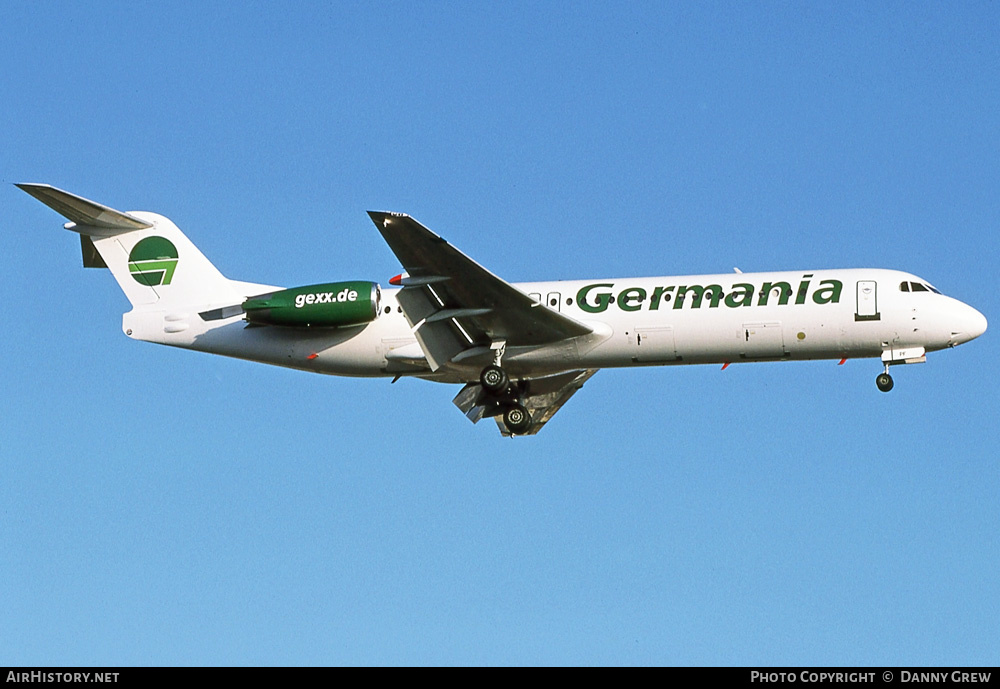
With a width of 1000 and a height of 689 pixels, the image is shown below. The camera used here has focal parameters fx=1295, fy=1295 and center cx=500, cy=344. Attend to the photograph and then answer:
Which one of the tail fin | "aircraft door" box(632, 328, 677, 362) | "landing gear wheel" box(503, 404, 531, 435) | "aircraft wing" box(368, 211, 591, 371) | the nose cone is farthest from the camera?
the tail fin

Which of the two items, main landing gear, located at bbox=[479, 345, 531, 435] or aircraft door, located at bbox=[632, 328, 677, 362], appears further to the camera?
main landing gear, located at bbox=[479, 345, 531, 435]

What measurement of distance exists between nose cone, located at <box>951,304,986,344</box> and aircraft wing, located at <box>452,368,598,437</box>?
8377mm

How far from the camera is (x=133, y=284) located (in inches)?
1201

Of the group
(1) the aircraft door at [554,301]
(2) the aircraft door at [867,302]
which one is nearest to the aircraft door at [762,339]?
(2) the aircraft door at [867,302]

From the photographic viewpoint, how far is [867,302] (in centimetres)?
2712

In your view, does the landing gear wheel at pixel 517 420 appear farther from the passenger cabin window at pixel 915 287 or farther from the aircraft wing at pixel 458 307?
the passenger cabin window at pixel 915 287

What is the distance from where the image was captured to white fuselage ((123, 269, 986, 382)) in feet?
88.8

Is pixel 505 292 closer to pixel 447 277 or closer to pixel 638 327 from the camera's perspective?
pixel 447 277

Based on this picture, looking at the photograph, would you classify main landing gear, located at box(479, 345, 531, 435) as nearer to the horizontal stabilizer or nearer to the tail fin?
the tail fin

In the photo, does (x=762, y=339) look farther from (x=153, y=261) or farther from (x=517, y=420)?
(x=153, y=261)

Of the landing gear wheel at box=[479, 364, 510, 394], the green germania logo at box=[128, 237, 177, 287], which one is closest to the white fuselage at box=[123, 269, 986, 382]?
the landing gear wheel at box=[479, 364, 510, 394]
